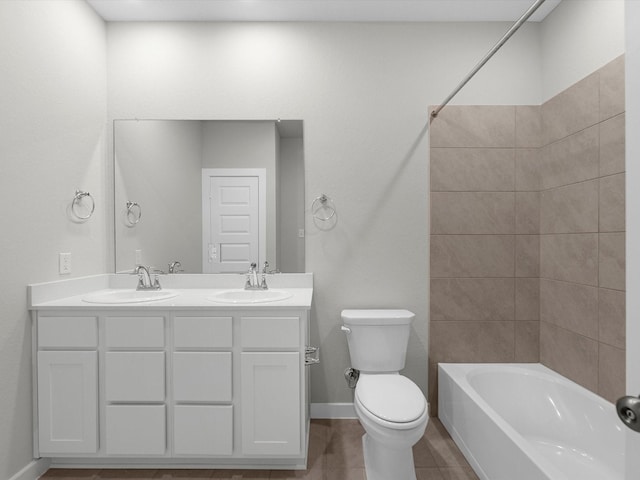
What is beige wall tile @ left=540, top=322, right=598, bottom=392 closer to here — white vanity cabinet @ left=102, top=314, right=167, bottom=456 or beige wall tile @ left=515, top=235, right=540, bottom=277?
beige wall tile @ left=515, top=235, right=540, bottom=277

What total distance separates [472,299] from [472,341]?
0.90ft

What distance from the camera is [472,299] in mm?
2326

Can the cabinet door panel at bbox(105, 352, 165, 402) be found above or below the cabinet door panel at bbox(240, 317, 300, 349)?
below

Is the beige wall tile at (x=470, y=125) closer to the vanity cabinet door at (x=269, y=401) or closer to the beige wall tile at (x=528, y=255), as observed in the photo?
the beige wall tile at (x=528, y=255)

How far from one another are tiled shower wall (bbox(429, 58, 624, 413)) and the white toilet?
0.38 m

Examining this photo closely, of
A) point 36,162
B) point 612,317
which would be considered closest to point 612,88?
point 612,317

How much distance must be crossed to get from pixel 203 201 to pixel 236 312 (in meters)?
0.89

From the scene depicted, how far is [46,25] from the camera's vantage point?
1.87m

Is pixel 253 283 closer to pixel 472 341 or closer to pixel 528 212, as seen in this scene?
pixel 472 341

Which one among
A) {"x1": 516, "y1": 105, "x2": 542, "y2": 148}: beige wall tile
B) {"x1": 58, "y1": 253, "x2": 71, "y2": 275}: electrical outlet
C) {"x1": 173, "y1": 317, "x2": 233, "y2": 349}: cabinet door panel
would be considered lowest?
{"x1": 173, "y1": 317, "x2": 233, "y2": 349}: cabinet door panel

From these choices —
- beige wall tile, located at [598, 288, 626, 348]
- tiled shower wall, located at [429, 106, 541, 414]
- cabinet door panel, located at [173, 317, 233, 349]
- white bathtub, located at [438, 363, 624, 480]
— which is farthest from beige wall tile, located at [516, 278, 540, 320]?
cabinet door panel, located at [173, 317, 233, 349]

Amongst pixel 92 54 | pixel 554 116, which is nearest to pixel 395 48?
pixel 554 116

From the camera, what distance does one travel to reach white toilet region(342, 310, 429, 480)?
1.54 m

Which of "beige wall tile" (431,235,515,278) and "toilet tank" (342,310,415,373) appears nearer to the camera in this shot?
"toilet tank" (342,310,415,373)
